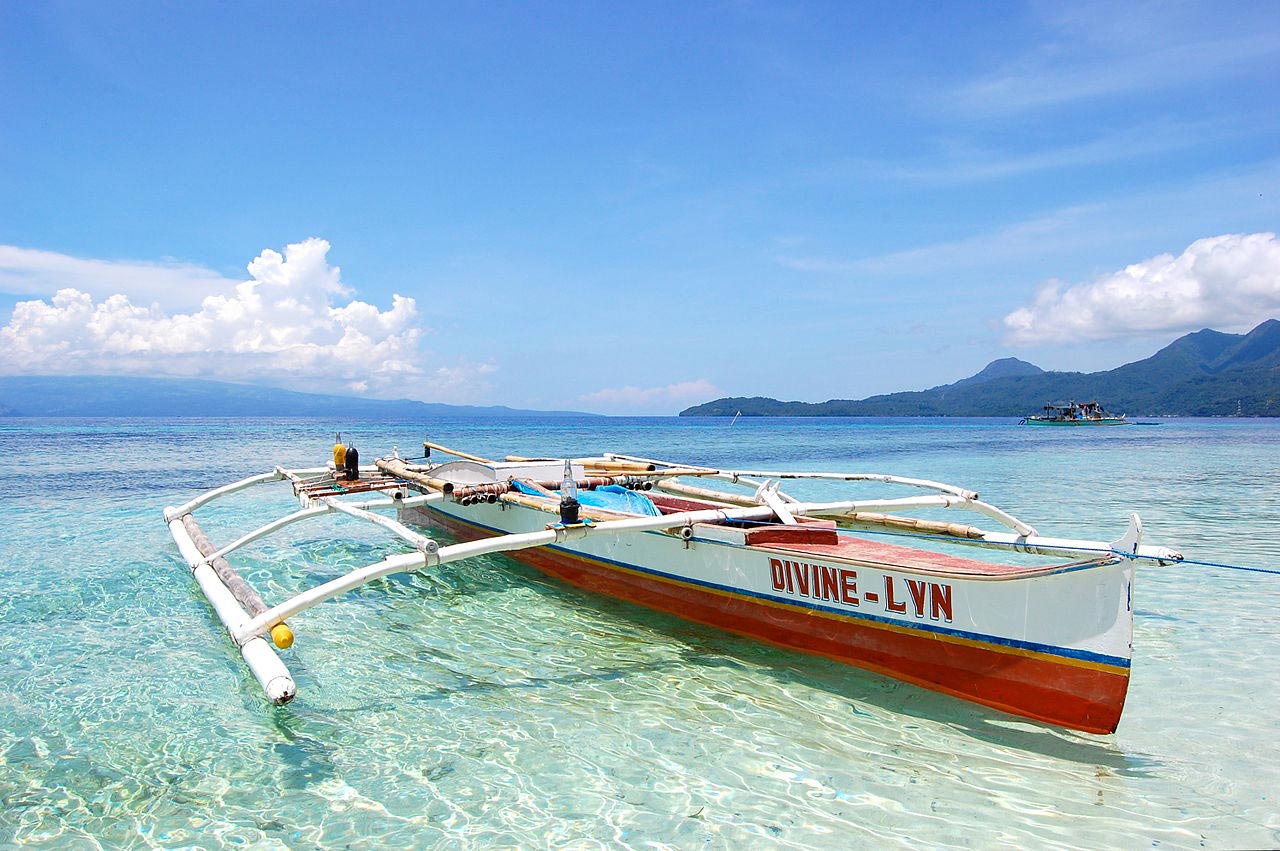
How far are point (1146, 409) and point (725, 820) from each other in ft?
637

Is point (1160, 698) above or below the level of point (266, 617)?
below

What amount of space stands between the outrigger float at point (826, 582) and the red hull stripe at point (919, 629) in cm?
1

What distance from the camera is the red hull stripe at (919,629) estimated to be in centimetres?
441

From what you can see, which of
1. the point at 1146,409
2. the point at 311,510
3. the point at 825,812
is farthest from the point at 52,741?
the point at 1146,409

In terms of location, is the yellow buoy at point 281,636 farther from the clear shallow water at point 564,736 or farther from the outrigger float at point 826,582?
the clear shallow water at point 564,736

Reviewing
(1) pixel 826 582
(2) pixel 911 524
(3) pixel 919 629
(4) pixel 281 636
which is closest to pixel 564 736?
(4) pixel 281 636

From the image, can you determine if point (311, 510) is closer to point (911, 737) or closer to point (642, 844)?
point (642, 844)

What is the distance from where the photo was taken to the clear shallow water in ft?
12.4

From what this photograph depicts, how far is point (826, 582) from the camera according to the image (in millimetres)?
5543

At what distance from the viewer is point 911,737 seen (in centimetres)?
468

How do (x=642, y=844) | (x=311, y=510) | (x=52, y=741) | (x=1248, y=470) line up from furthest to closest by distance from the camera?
(x=1248, y=470) → (x=311, y=510) → (x=52, y=741) → (x=642, y=844)

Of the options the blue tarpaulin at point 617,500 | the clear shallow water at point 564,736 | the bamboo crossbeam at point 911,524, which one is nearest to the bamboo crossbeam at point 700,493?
the blue tarpaulin at point 617,500

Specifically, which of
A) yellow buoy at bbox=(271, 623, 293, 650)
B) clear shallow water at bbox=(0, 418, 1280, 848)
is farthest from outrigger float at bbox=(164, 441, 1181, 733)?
clear shallow water at bbox=(0, 418, 1280, 848)

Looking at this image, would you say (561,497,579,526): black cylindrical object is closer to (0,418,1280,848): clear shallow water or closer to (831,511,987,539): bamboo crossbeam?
(0,418,1280,848): clear shallow water
